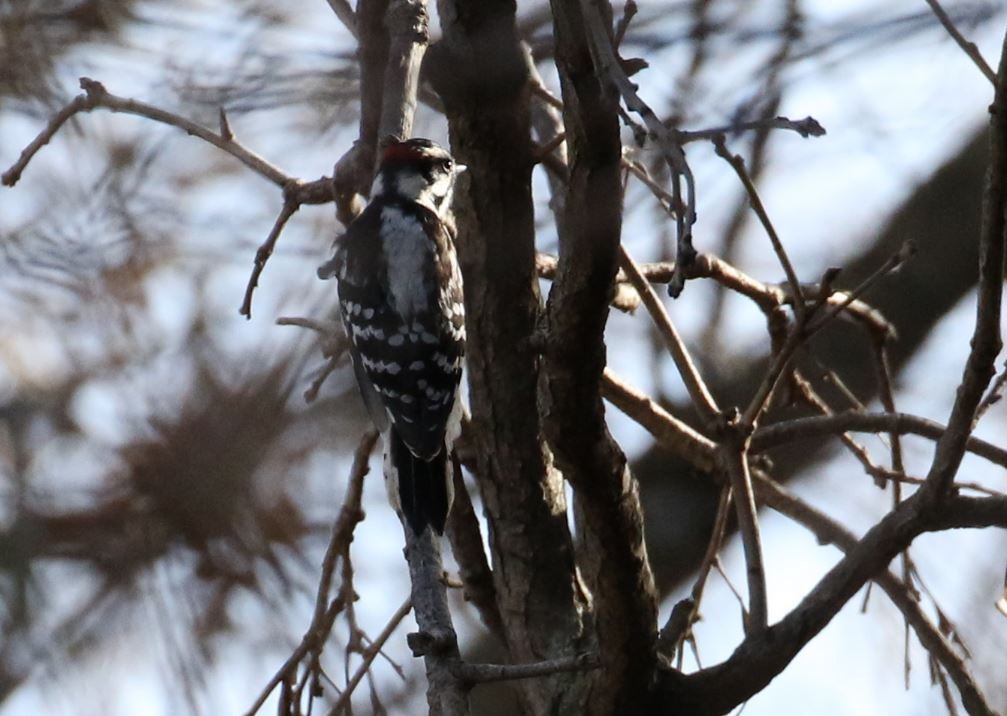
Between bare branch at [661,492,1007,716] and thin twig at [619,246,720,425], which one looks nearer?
bare branch at [661,492,1007,716]

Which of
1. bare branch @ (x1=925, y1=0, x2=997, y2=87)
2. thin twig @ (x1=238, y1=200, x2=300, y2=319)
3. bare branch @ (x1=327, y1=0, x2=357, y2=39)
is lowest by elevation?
bare branch @ (x1=925, y1=0, x2=997, y2=87)

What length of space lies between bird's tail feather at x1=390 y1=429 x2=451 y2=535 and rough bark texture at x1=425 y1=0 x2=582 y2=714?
0.38 ft

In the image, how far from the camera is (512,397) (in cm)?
345

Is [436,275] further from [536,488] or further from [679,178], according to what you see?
[679,178]

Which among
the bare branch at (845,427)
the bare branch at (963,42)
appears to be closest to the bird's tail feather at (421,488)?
the bare branch at (845,427)

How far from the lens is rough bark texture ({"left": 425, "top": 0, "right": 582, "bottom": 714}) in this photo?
322 cm

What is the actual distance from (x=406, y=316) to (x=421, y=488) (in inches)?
30.7

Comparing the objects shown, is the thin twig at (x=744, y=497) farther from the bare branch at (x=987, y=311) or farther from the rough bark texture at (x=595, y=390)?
the bare branch at (x=987, y=311)

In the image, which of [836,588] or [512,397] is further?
[512,397]

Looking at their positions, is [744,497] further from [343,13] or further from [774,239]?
[343,13]

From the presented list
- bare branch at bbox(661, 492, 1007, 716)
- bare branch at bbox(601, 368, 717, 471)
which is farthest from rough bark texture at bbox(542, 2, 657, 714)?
bare branch at bbox(601, 368, 717, 471)

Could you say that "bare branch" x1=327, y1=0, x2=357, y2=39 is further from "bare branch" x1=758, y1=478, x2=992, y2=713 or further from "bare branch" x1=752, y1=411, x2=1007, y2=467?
"bare branch" x1=758, y1=478, x2=992, y2=713

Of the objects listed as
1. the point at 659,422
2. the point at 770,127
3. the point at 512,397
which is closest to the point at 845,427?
the point at 659,422

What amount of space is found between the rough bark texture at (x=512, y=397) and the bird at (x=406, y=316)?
171mm
